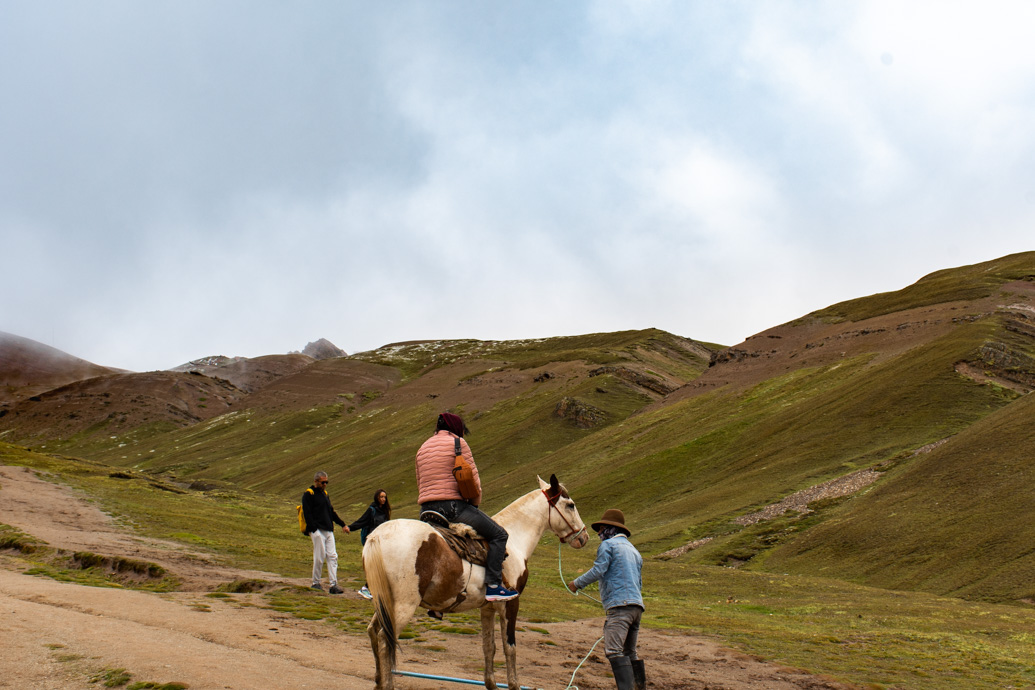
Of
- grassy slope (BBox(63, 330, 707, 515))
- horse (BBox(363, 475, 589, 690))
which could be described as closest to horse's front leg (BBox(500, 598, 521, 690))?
horse (BBox(363, 475, 589, 690))

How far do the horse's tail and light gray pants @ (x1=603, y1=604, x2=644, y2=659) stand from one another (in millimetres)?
3242

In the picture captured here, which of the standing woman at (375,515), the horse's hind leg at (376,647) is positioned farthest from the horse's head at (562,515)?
the standing woman at (375,515)

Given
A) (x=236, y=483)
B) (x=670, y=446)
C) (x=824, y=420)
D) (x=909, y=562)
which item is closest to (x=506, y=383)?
(x=236, y=483)

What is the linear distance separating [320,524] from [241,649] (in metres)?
7.13

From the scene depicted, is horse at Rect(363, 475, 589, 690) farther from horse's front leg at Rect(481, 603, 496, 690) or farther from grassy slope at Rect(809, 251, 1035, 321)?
grassy slope at Rect(809, 251, 1035, 321)

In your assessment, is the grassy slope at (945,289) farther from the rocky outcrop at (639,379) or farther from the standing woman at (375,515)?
the standing woman at (375,515)

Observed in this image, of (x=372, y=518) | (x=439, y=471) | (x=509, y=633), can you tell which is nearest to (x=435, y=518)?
(x=439, y=471)

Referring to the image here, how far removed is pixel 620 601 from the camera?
11.5m

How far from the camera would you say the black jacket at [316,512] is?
67.5 ft

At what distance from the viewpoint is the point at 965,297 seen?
3647 inches

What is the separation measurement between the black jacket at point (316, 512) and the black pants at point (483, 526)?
954cm

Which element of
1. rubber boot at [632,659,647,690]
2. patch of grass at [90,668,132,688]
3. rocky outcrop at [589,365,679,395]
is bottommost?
rubber boot at [632,659,647,690]

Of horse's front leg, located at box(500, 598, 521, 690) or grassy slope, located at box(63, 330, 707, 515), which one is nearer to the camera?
horse's front leg, located at box(500, 598, 521, 690)

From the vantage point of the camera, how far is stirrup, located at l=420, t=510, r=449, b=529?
11930mm
